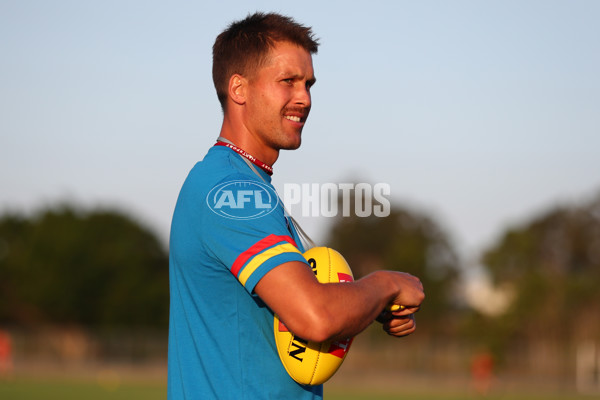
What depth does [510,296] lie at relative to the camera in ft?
179

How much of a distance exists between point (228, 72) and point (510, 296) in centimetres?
5390

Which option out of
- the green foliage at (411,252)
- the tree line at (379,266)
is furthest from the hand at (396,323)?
the green foliage at (411,252)

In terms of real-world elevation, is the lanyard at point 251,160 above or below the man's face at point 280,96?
below

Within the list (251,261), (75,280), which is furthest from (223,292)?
(75,280)

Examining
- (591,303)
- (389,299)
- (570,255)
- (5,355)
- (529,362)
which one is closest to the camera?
(389,299)

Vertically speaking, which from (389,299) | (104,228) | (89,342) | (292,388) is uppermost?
(389,299)

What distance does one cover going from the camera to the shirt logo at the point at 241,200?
2.58 meters

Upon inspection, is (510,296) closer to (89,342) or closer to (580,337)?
(580,337)

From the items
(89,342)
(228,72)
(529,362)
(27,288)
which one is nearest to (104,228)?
(27,288)

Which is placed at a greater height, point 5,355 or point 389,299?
point 389,299

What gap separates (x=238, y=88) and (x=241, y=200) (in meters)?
0.62

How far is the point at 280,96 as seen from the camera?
300 cm

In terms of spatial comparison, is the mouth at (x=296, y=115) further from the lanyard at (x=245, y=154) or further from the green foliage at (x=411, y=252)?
Answer: the green foliage at (x=411, y=252)

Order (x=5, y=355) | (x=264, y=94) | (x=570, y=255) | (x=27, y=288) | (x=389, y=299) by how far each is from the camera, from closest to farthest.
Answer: (x=389, y=299) → (x=264, y=94) → (x=5, y=355) → (x=27, y=288) → (x=570, y=255)
